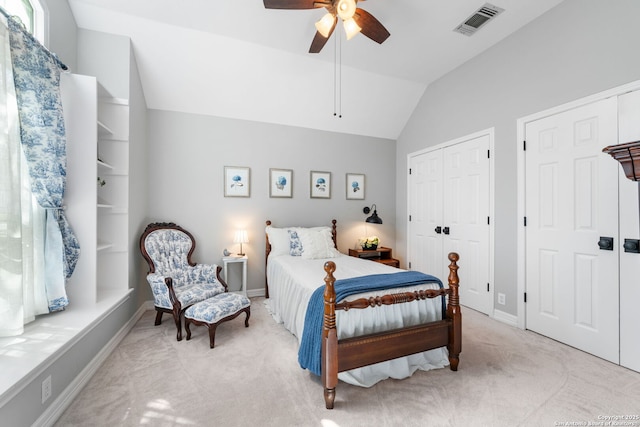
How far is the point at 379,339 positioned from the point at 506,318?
220cm

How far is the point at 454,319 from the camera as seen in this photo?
220cm

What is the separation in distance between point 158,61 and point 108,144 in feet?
3.92

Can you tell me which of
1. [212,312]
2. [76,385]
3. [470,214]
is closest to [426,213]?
[470,214]

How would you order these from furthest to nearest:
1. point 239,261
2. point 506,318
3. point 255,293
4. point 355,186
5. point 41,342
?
point 355,186, point 255,293, point 239,261, point 506,318, point 41,342

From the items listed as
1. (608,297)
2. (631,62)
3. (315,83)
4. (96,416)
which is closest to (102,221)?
(96,416)

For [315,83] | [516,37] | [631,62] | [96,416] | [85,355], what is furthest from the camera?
[315,83]

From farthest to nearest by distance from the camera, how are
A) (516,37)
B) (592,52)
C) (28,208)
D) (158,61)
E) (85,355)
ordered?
1. (158,61)
2. (516,37)
3. (592,52)
4. (85,355)
5. (28,208)

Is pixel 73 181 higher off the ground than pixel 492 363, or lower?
higher

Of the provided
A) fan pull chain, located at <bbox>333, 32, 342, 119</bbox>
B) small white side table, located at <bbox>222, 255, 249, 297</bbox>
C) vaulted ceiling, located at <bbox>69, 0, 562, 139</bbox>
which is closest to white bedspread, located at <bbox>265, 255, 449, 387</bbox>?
small white side table, located at <bbox>222, 255, 249, 297</bbox>

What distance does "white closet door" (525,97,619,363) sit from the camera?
2359mm

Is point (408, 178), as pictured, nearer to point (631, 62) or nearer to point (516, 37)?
point (516, 37)

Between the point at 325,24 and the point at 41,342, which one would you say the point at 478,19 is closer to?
the point at 325,24

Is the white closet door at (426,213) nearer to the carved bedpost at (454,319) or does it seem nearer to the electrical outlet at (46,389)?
the carved bedpost at (454,319)

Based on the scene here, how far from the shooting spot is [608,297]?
2.37m
